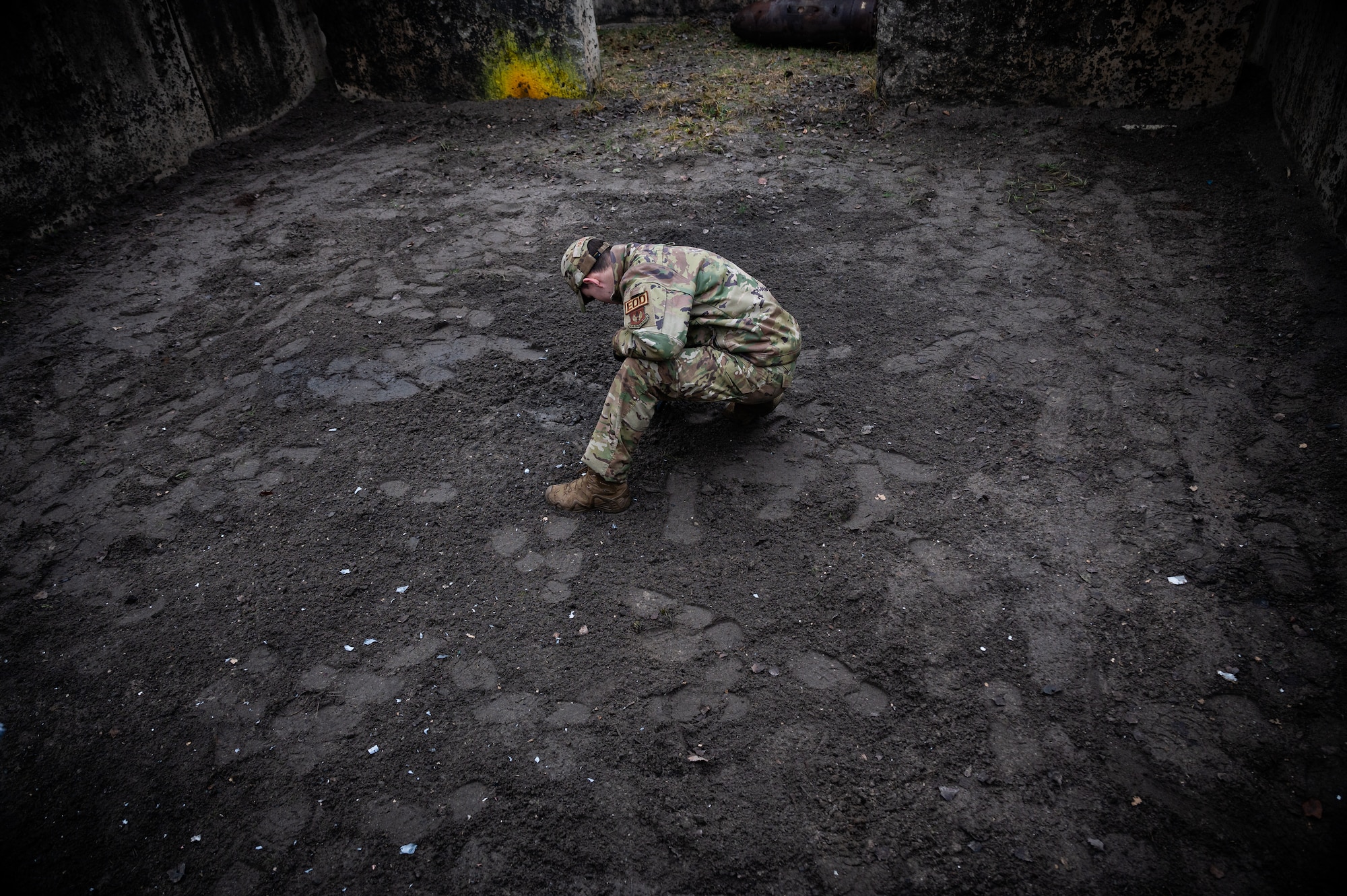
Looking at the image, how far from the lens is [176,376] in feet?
13.4

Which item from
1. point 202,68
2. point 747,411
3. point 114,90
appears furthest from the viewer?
point 202,68

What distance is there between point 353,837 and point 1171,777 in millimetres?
2370

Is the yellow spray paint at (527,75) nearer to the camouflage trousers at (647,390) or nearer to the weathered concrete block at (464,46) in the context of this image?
the weathered concrete block at (464,46)

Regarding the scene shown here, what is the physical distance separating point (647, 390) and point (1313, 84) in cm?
457

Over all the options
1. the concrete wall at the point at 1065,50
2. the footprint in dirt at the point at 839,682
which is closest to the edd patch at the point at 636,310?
the footprint in dirt at the point at 839,682

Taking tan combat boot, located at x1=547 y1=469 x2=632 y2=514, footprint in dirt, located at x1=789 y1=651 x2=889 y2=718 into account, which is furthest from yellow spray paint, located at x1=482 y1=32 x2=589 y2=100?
footprint in dirt, located at x1=789 y1=651 x2=889 y2=718

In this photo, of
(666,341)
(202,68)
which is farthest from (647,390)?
(202,68)

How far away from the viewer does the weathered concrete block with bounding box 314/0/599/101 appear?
677cm

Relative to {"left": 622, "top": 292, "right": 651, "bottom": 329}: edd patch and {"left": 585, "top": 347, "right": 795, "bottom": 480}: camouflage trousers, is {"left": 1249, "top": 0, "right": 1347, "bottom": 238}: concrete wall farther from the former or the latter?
{"left": 622, "top": 292, "right": 651, "bottom": 329}: edd patch

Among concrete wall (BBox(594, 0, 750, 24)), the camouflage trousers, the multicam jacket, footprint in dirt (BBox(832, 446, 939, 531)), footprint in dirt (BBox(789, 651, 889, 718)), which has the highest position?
concrete wall (BBox(594, 0, 750, 24))

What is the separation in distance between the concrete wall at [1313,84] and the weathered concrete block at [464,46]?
5.35 m

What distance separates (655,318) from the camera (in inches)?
113

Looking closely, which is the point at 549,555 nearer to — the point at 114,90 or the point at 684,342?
the point at 684,342

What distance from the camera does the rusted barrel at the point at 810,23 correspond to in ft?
26.8
